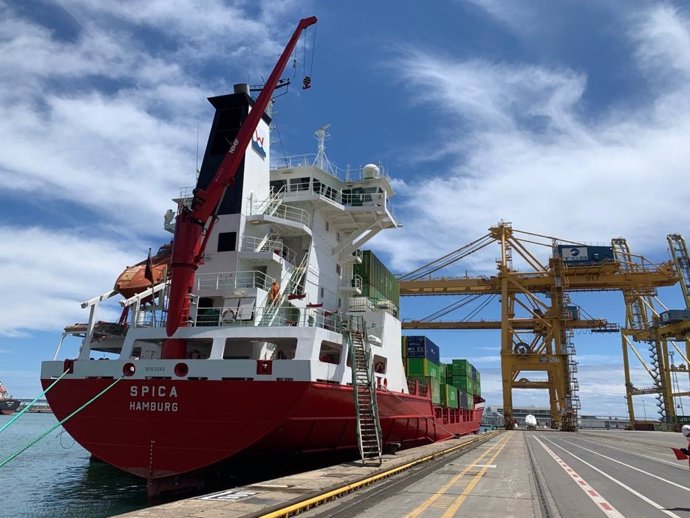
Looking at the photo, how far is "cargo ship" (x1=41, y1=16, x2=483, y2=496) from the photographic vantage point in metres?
13.2

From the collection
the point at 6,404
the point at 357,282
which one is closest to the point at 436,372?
the point at 357,282

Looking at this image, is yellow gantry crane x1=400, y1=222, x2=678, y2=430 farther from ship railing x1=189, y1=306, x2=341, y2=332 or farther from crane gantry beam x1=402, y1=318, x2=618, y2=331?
ship railing x1=189, y1=306, x2=341, y2=332

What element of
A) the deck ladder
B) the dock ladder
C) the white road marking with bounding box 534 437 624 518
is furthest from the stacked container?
the white road marking with bounding box 534 437 624 518

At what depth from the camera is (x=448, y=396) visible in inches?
1266

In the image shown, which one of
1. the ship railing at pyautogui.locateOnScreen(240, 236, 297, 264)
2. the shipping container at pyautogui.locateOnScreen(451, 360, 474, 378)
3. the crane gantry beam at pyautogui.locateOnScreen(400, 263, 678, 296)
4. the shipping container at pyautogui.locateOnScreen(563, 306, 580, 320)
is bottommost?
the shipping container at pyautogui.locateOnScreen(451, 360, 474, 378)

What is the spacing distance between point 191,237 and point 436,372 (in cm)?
2029

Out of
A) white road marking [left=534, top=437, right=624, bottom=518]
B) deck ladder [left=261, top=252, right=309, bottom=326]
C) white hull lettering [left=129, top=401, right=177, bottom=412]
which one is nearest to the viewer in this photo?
white road marking [left=534, top=437, right=624, bottom=518]

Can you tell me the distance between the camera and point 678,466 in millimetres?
16016

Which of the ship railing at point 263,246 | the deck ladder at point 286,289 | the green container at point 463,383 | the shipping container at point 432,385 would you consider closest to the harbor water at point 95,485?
the deck ladder at point 286,289

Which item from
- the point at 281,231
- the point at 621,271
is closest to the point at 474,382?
the point at 621,271

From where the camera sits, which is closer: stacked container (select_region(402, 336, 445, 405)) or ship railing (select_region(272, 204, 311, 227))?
ship railing (select_region(272, 204, 311, 227))

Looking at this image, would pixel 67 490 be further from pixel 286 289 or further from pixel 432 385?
pixel 432 385

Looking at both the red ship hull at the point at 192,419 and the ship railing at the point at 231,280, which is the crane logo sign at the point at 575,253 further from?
the red ship hull at the point at 192,419

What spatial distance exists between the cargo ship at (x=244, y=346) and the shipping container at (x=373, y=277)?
5.57ft
